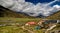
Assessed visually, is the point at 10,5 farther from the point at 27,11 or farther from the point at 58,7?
the point at 58,7

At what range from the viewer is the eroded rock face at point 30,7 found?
35.7 feet

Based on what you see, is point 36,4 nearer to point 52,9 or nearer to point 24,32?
point 52,9

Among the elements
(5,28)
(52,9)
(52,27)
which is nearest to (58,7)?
(52,9)

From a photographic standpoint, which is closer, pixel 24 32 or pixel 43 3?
pixel 24 32

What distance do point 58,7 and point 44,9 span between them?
2.93 feet

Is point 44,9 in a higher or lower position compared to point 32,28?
higher

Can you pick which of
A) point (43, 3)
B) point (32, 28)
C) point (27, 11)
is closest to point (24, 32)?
point (32, 28)

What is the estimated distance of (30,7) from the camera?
11.0 meters

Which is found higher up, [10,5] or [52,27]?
[10,5]

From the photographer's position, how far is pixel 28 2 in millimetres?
10867

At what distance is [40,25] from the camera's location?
10.8 meters

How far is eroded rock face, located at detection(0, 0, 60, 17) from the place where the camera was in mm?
10867

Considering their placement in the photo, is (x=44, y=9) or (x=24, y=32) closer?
(x=24, y=32)

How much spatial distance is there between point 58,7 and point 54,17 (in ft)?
2.45
